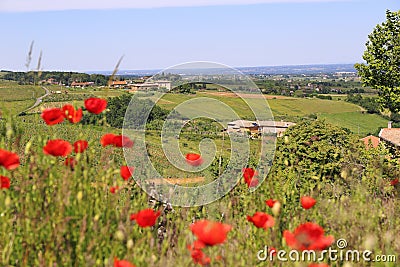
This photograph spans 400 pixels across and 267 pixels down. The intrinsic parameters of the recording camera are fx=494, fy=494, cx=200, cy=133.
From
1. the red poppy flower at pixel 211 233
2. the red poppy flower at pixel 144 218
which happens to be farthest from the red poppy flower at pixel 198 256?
the red poppy flower at pixel 144 218

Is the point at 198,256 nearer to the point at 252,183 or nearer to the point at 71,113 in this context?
the point at 71,113

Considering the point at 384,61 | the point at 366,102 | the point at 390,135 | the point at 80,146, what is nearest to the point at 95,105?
the point at 80,146

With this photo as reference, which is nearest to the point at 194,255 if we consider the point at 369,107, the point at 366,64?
the point at 366,64

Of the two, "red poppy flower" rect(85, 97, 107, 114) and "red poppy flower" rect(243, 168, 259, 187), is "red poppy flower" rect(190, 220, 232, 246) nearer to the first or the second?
"red poppy flower" rect(85, 97, 107, 114)

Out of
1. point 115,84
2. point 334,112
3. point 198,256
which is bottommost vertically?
point 334,112

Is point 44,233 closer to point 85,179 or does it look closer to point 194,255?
point 85,179

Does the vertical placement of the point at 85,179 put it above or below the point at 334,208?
above

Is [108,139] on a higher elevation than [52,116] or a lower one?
lower

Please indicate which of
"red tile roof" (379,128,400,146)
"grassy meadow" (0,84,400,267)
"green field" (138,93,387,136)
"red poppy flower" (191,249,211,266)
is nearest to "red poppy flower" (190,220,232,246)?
"red poppy flower" (191,249,211,266)
